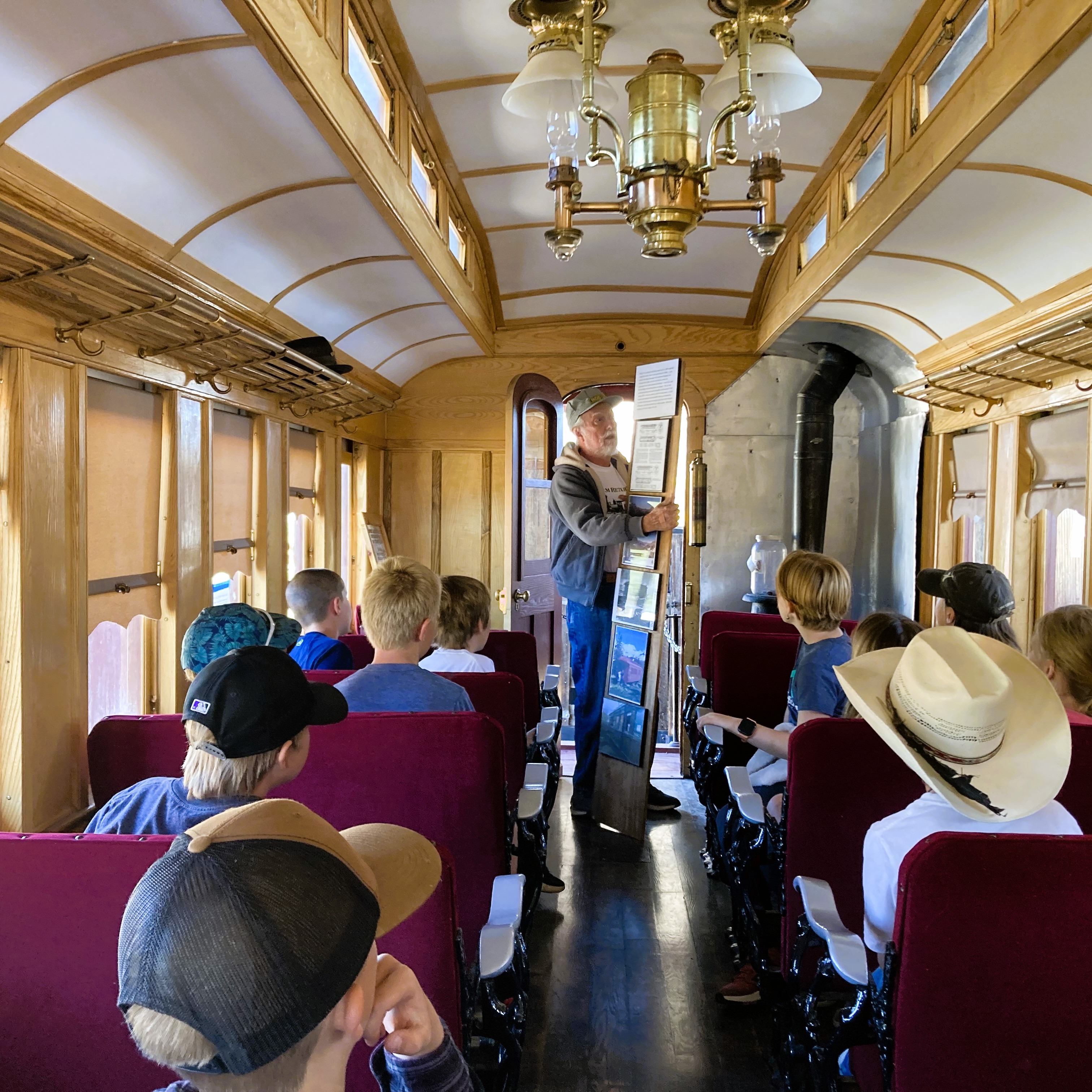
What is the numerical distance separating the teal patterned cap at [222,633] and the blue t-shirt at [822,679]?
155 cm

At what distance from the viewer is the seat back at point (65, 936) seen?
1.21 meters

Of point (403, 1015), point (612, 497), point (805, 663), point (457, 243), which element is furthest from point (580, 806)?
point (403, 1015)

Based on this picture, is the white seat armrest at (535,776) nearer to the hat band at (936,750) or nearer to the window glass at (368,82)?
the hat band at (936,750)

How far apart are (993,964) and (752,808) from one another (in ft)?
3.42

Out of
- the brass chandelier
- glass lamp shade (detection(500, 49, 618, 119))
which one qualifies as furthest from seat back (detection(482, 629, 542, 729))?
glass lamp shade (detection(500, 49, 618, 119))

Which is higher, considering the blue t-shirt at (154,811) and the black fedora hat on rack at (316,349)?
the black fedora hat on rack at (316,349)

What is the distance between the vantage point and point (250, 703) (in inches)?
53.3

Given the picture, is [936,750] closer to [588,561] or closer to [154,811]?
[154,811]

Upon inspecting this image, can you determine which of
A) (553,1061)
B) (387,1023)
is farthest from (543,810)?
(387,1023)

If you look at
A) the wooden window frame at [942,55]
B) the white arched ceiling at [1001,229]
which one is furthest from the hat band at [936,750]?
the wooden window frame at [942,55]

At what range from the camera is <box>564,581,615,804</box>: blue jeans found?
429 centimetres

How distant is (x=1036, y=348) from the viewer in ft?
10.2

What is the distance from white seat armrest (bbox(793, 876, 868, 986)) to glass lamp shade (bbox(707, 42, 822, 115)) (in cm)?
195

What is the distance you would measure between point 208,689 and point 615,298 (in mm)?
4692
